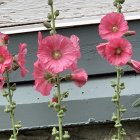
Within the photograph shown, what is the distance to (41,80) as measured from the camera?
1684 millimetres

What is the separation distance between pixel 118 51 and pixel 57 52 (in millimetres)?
180

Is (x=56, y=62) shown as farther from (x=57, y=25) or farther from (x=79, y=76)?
(x=57, y=25)

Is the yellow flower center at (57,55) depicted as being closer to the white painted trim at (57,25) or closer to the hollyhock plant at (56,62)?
the hollyhock plant at (56,62)

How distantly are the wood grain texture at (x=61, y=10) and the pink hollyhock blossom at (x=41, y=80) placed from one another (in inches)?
38.7

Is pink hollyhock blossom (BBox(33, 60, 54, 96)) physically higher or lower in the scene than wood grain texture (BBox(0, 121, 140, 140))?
higher

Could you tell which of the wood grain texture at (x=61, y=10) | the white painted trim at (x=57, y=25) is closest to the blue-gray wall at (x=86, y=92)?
the white painted trim at (x=57, y=25)

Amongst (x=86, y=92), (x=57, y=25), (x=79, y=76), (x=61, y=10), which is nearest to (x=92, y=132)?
(x=86, y=92)

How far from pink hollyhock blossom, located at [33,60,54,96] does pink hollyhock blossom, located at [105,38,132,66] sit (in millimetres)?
194

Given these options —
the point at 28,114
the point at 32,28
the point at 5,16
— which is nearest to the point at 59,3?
the point at 5,16

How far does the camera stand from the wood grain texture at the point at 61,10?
2709mm

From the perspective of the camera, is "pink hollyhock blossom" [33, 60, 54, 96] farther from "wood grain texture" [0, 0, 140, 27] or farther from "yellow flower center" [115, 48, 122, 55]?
"wood grain texture" [0, 0, 140, 27]

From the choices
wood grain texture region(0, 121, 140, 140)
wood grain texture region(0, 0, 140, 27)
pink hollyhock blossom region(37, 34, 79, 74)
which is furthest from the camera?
wood grain texture region(0, 0, 140, 27)

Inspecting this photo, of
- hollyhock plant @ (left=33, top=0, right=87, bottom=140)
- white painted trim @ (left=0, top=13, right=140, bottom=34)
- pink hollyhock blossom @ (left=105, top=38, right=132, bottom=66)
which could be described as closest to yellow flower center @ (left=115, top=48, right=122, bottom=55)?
pink hollyhock blossom @ (left=105, top=38, right=132, bottom=66)

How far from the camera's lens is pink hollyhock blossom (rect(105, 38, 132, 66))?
1646mm
